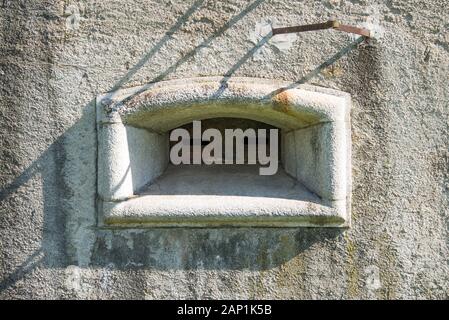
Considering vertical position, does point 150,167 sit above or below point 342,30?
below

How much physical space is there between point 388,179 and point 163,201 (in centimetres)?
112

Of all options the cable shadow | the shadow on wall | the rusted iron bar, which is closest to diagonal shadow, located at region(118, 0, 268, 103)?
the cable shadow

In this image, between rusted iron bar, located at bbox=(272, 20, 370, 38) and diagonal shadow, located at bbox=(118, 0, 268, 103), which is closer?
rusted iron bar, located at bbox=(272, 20, 370, 38)

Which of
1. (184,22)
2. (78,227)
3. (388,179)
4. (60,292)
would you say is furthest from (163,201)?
(388,179)

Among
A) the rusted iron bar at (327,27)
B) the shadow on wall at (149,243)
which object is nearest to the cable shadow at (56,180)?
the shadow on wall at (149,243)

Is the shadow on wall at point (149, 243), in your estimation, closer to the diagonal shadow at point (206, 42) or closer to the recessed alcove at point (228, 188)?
the recessed alcove at point (228, 188)

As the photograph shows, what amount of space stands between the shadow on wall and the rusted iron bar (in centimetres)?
97

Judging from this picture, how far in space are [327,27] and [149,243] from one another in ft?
4.42

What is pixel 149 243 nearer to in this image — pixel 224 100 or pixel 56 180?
pixel 56 180

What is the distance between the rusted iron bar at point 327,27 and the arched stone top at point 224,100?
0.25 metres

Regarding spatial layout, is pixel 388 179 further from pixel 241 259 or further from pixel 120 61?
pixel 120 61

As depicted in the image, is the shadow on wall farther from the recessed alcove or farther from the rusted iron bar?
the rusted iron bar

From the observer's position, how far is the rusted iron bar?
2.23 meters

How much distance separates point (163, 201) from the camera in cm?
240
